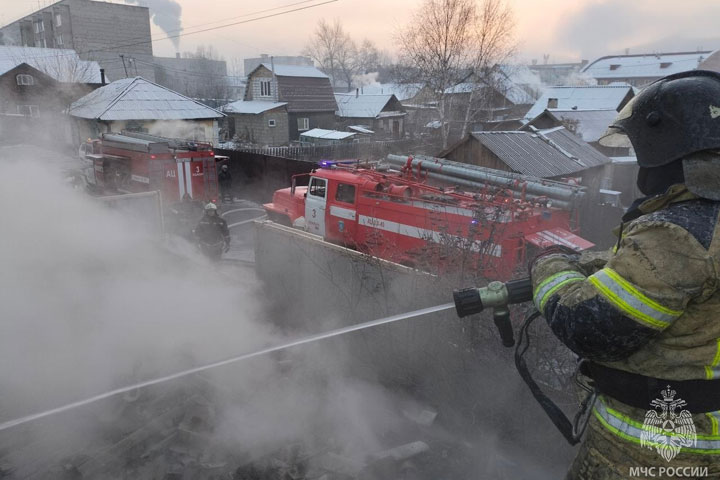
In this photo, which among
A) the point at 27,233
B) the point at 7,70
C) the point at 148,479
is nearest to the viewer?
the point at 148,479

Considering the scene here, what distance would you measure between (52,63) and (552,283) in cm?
3719

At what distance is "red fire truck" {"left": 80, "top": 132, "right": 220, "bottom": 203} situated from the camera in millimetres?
13844

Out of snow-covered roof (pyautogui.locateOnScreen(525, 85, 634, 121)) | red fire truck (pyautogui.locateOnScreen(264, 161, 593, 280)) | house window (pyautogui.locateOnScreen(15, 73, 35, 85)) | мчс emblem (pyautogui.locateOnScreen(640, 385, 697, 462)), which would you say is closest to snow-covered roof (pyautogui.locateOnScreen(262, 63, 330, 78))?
house window (pyautogui.locateOnScreen(15, 73, 35, 85))

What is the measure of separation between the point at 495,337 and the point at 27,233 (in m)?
4.51

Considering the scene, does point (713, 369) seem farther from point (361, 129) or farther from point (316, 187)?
point (361, 129)

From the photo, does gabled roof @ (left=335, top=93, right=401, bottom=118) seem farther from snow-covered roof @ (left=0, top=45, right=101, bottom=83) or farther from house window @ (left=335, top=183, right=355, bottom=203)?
house window @ (left=335, top=183, right=355, bottom=203)

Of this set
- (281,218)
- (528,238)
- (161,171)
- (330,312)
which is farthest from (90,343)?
(161,171)

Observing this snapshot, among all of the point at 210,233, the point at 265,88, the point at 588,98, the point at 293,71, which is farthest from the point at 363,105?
the point at 210,233

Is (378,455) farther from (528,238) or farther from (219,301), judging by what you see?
(528,238)

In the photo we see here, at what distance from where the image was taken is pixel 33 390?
400 centimetres

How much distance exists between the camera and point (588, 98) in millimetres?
30703

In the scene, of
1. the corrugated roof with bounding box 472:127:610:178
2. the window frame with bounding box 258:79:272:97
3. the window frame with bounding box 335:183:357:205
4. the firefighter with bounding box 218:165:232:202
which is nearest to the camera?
the window frame with bounding box 335:183:357:205

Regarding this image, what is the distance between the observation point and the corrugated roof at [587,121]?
2158 centimetres

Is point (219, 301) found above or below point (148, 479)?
above
